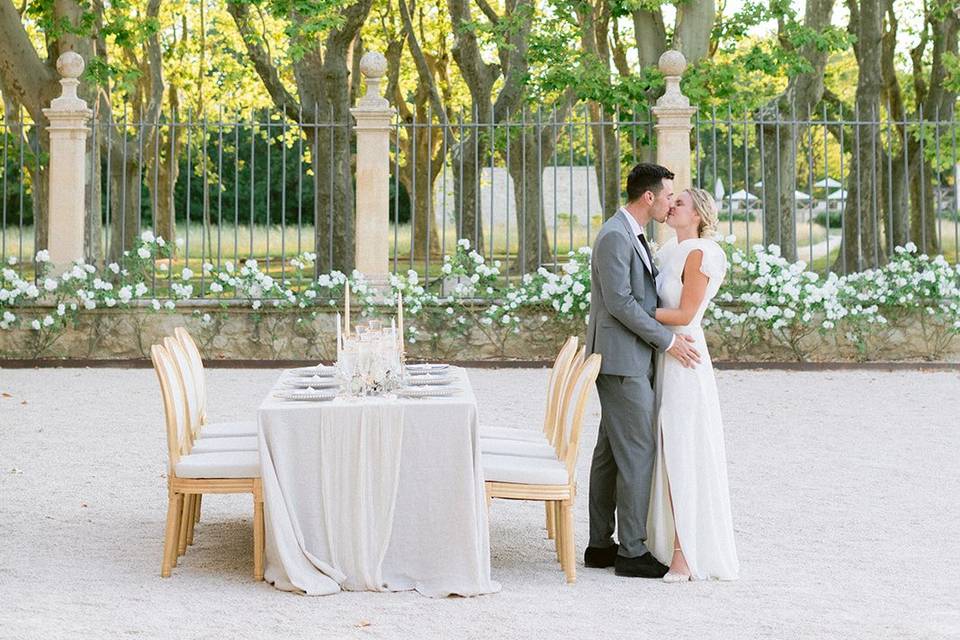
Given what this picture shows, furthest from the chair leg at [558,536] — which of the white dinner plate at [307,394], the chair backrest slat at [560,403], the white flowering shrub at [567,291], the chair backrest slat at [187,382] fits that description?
the white flowering shrub at [567,291]

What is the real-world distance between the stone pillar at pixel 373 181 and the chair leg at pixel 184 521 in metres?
7.18

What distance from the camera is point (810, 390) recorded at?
11164 millimetres

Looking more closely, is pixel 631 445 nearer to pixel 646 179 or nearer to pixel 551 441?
pixel 551 441

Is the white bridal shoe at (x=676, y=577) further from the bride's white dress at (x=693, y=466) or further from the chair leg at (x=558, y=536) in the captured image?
the chair leg at (x=558, y=536)

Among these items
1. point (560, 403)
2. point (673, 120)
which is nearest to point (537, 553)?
point (560, 403)

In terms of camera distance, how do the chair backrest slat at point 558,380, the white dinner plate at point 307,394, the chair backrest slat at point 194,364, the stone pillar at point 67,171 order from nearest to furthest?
1. the white dinner plate at point 307,394
2. the chair backrest slat at point 558,380
3. the chair backrest slat at point 194,364
4. the stone pillar at point 67,171

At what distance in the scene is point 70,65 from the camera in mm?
13227

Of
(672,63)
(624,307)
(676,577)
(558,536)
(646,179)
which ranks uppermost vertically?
(672,63)

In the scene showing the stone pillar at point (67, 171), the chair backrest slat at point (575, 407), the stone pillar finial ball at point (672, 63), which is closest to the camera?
the chair backrest slat at point (575, 407)

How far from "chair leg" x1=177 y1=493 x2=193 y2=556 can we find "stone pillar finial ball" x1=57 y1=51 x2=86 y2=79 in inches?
337

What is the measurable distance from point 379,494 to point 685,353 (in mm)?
1396

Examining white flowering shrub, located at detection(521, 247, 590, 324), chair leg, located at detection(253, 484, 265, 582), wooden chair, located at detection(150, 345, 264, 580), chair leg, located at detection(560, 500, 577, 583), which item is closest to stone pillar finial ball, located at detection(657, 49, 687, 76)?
white flowering shrub, located at detection(521, 247, 590, 324)

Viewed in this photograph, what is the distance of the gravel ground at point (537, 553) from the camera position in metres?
4.57

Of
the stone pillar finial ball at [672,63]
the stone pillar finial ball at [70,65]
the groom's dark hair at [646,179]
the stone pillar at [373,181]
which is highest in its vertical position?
the stone pillar finial ball at [70,65]
